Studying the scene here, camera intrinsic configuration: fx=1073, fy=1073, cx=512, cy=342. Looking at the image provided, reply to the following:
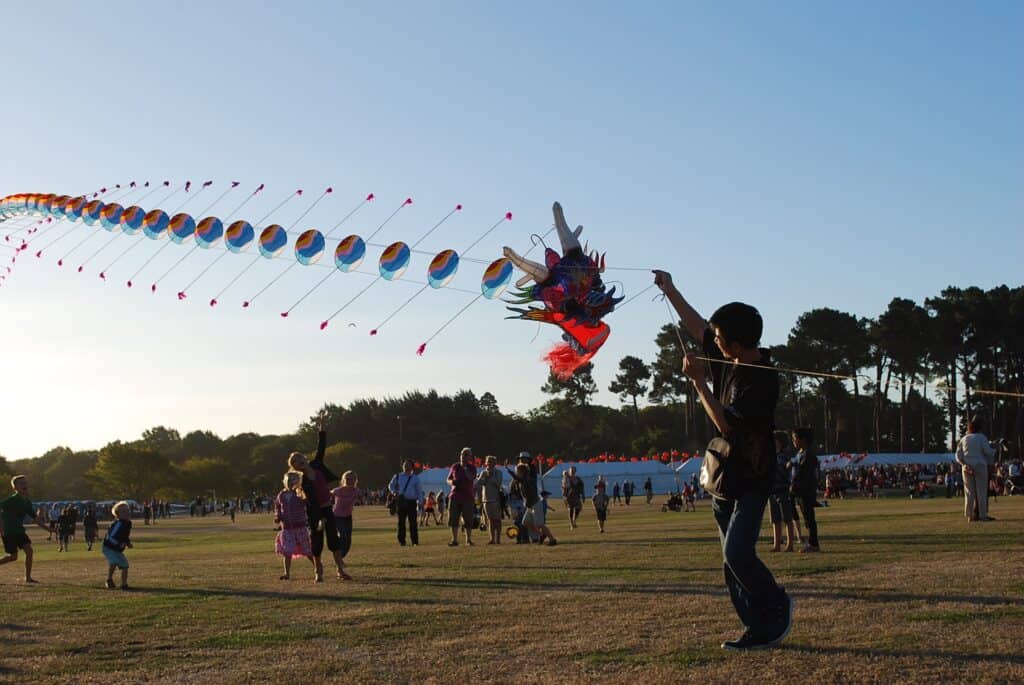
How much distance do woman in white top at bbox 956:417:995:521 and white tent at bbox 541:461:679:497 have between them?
40.7m

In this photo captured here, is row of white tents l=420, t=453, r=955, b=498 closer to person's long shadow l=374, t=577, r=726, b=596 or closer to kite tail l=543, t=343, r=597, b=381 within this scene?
kite tail l=543, t=343, r=597, b=381

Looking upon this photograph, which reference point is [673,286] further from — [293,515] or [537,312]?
[537,312]

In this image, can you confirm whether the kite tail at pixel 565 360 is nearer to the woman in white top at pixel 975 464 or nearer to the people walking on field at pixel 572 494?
the woman in white top at pixel 975 464

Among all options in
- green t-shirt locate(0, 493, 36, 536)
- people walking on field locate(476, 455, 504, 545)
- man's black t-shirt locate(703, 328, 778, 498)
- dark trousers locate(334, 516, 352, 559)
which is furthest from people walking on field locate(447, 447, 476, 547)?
man's black t-shirt locate(703, 328, 778, 498)

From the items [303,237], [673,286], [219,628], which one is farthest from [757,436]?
[303,237]

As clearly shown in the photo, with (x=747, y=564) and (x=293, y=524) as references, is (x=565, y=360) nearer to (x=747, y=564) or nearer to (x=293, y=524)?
(x=293, y=524)

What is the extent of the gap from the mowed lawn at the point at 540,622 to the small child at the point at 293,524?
0.39 meters

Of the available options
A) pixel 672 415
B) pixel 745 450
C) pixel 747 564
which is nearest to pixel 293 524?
pixel 747 564

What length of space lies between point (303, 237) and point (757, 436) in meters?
14.8

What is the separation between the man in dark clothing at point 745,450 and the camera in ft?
19.8

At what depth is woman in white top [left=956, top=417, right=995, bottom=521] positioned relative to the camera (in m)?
17.6

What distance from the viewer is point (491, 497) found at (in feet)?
67.5

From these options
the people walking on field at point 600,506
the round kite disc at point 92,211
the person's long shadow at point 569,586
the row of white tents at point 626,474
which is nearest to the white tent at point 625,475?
the row of white tents at point 626,474

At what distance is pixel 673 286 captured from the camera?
6.95m
